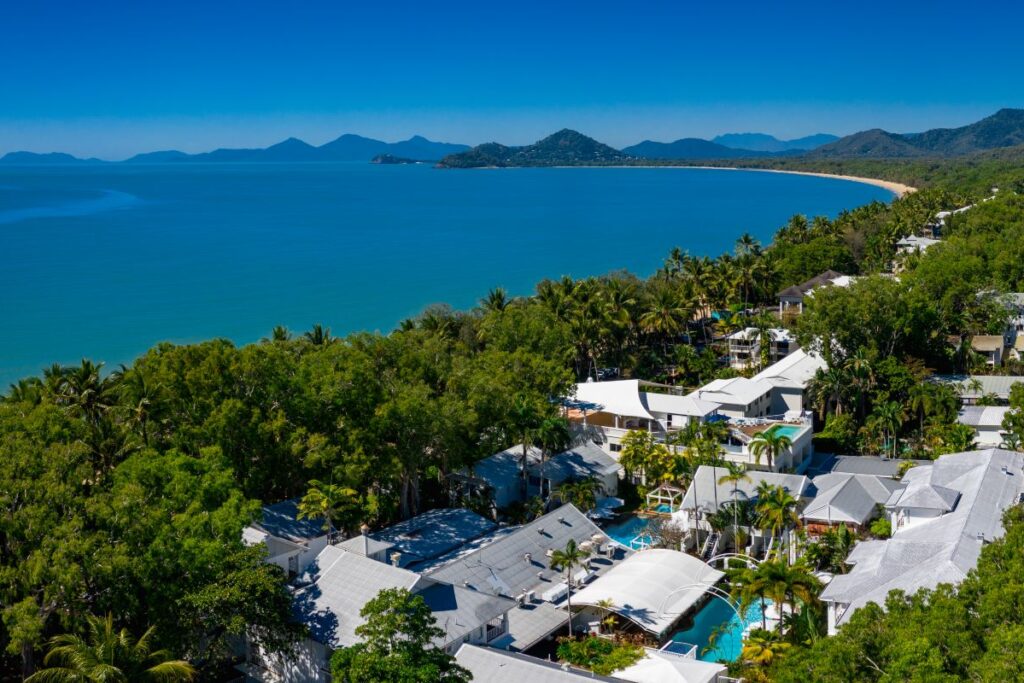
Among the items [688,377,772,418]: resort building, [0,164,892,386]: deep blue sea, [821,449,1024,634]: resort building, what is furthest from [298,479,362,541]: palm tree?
[0,164,892,386]: deep blue sea

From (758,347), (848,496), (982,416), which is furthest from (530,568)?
(758,347)

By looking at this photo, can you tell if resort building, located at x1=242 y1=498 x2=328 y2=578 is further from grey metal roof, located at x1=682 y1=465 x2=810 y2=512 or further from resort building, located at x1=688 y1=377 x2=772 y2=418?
resort building, located at x1=688 y1=377 x2=772 y2=418

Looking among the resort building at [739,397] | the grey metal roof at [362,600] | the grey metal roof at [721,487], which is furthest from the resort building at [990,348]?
the grey metal roof at [362,600]

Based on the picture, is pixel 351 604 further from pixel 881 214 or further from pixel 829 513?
pixel 881 214

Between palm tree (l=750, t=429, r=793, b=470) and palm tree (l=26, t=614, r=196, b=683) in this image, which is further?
palm tree (l=750, t=429, r=793, b=470)

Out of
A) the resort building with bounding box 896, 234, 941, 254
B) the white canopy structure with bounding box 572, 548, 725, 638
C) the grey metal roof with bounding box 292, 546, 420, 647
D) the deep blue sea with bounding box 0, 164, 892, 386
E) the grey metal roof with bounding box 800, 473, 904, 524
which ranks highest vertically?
the resort building with bounding box 896, 234, 941, 254

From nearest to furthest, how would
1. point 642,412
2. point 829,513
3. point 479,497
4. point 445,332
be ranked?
point 829,513
point 479,497
point 642,412
point 445,332

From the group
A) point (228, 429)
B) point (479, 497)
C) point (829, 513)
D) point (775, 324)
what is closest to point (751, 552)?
point (829, 513)
